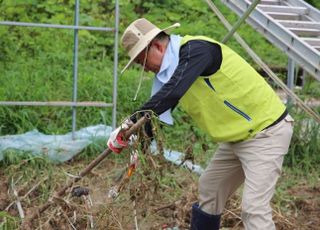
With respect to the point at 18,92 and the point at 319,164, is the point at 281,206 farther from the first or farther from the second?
the point at 18,92

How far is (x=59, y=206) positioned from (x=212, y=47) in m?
1.40

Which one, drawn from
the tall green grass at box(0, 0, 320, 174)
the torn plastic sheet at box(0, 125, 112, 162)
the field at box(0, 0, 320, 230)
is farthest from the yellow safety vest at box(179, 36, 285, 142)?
the torn plastic sheet at box(0, 125, 112, 162)

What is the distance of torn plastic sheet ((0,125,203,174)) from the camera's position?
6396mm

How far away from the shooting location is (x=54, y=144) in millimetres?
6586

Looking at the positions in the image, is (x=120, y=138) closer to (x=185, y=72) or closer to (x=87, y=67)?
(x=185, y=72)

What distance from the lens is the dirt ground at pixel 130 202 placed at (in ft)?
14.8

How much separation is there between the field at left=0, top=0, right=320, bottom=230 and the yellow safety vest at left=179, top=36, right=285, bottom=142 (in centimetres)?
32

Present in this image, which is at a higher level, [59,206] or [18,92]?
[59,206]

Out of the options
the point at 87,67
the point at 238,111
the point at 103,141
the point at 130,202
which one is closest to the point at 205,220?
the point at 130,202

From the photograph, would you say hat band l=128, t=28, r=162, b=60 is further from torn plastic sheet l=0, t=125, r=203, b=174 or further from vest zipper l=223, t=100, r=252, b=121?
torn plastic sheet l=0, t=125, r=203, b=174

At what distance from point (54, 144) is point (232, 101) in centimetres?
283

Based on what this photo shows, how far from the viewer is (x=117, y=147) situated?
407cm

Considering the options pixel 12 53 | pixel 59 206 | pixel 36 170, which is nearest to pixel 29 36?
pixel 12 53

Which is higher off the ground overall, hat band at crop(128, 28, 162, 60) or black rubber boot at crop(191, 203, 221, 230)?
hat band at crop(128, 28, 162, 60)
